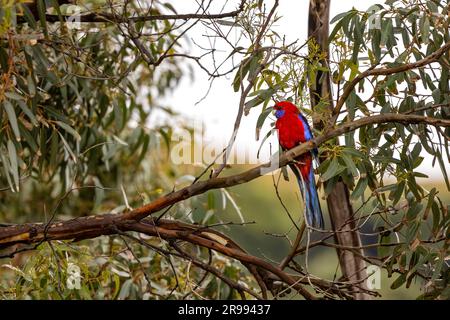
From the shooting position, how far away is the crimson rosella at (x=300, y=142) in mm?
2479

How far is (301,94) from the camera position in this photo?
2.49 m

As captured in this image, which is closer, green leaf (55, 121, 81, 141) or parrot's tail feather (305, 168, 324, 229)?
parrot's tail feather (305, 168, 324, 229)

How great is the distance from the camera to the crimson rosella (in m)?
2.48

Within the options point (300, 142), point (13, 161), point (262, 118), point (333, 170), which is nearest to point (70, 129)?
point (13, 161)

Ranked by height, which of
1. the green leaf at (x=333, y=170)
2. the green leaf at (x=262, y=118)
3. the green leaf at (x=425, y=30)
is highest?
the green leaf at (x=425, y=30)

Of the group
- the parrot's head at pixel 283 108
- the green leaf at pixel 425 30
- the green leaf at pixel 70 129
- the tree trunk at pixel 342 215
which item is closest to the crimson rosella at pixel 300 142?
the parrot's head at pixel 283 108

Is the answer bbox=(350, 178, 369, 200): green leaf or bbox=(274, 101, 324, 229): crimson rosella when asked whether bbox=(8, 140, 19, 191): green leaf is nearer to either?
bbox=(274, 101, 324, 229): crimson rosella

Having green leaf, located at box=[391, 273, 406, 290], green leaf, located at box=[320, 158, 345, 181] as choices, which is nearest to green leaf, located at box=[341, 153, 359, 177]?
green leaf, located at box=[320, 158, 345, 181]

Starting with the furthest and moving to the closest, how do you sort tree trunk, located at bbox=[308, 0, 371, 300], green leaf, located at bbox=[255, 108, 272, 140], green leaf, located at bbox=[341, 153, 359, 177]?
tree trunk, located at bbox=[308, 0, 371, 300] → green leaf, located at bbox=[255, 108, 272, 140] → green leaf, located at bbox=[341, 153, 359, 177]

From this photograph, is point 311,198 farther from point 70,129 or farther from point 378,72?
point 70,129

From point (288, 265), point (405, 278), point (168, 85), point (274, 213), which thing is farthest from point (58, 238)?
point (274, 213)

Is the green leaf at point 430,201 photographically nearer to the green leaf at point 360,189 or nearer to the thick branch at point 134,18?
the green leaf at point 360,189

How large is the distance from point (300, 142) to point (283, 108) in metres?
0.12

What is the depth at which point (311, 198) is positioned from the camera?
8.26 ft
